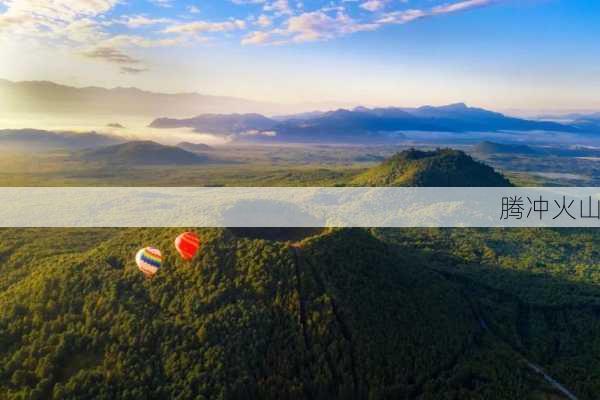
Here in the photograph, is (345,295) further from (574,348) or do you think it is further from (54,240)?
(54,240)

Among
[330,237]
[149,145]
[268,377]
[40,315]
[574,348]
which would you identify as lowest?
[574,348]

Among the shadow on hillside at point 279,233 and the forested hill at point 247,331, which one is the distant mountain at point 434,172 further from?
the forested hill at point 247,331

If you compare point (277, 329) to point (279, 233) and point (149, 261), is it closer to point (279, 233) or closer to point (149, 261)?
point (149, 261)

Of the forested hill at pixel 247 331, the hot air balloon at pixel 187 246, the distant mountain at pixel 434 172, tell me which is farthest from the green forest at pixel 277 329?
the distant mountain at pixel 434 172

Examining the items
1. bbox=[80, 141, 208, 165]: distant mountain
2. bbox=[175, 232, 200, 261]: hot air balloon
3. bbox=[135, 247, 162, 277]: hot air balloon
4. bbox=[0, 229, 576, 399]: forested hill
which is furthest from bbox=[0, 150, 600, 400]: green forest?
bbox=[80, 141, 208, 165]: distant mountain

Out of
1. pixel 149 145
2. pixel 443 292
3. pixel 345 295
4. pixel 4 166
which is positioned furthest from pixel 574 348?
pixel 149 145

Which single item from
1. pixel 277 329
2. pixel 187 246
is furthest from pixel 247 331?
pixel 187 246
